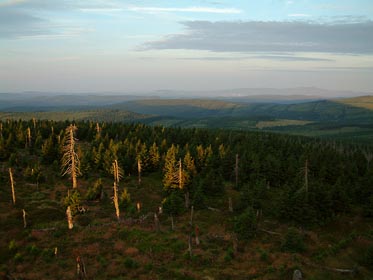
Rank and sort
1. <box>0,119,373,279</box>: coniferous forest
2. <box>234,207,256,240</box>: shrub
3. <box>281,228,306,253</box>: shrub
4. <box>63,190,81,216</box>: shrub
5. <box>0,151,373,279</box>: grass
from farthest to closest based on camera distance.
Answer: <box>63,190,81,216</box>: shrub → <box>234,207,256,240</box>: shrub → <box>281,228,306,253</box>: shrub → <box>0,119,373,279</box>: coniferous forest → <box>0,151,373,279</box>: grass

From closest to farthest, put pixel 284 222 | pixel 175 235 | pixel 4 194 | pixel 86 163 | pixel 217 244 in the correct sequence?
1. pixel 217 244
2. pixel 175 235
3. pixel 284 222
4. pixel 4 194
5. pixel 86 163

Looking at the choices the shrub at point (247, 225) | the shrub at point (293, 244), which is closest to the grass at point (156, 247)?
the shrub at point (293, 244)

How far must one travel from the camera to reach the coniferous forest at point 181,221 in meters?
32.6

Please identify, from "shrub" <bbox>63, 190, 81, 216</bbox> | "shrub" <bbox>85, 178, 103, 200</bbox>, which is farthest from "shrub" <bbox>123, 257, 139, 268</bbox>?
"shrub" <bbox>85, 178, 103, 200</bbox>

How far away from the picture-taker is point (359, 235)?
42.0 meters

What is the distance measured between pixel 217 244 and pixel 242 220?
180 inches

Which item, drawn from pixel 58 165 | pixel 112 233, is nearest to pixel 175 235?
pixel 112 233

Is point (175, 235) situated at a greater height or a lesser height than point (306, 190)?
lesser

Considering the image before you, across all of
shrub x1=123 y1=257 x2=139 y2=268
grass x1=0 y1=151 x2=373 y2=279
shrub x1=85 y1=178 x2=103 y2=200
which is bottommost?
grass x1=0 y1=151 x2=373 y2=279

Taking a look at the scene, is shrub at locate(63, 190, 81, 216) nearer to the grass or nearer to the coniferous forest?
the coniferous forest

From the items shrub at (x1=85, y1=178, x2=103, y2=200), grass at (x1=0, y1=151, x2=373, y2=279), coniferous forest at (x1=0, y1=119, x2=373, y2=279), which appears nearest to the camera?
grass at (x1=0, y1=151, x2=373, y2=279)

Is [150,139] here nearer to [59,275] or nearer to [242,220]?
[242,220]

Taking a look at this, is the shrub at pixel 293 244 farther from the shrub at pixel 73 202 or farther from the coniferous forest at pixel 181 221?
the shrub at pixel 73 202

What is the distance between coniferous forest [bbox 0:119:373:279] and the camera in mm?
32594
